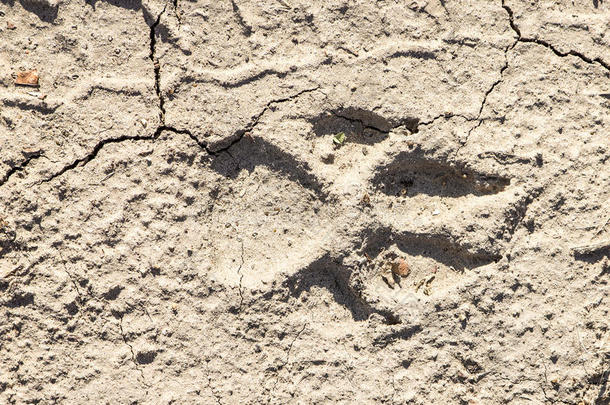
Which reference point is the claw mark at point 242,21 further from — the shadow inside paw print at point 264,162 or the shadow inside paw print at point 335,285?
the shadow inside paw print at point 335,285

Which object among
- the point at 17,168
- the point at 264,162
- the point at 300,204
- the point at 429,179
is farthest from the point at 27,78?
the point at 429,179

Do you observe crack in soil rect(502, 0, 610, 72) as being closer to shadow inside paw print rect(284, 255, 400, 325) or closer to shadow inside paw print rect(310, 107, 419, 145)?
shadow inside paw print rect(310, 107, 419, 145)

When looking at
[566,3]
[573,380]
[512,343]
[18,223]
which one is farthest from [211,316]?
[566,3]

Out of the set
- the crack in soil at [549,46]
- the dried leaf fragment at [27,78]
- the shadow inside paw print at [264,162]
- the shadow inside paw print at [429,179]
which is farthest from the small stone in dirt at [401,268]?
the dried leaf fragment at [27,78]

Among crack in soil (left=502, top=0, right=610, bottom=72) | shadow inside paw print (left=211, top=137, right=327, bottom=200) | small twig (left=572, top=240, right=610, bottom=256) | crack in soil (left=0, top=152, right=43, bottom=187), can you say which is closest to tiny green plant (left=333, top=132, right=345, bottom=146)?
shadow inside paw print (left=211, top=137, right=327, bottom=200)

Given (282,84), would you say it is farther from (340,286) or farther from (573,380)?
(573,380)

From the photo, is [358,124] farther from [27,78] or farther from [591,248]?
[27,78]
